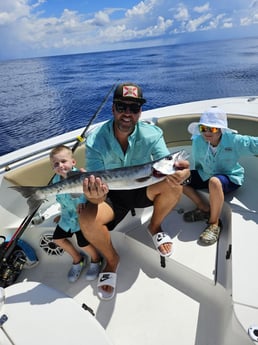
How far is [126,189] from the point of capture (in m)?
1.88

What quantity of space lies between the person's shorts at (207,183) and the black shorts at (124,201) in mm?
534

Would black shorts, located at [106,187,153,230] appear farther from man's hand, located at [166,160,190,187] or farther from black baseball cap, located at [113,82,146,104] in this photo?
black baseball cap, located at [113,82,146,104]

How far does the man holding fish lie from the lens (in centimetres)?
183

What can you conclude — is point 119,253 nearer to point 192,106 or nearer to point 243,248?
point 243,248

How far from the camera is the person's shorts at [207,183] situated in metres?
2.18

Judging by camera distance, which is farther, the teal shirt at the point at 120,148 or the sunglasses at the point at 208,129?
the sunglasses at the point at 208,129

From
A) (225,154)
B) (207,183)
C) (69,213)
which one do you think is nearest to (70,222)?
(69,213)

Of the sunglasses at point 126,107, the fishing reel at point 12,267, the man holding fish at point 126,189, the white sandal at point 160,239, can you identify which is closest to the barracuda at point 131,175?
the man holding fish at point 126,189

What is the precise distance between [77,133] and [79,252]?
4.86 feet

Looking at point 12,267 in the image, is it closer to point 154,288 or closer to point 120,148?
point 154,288

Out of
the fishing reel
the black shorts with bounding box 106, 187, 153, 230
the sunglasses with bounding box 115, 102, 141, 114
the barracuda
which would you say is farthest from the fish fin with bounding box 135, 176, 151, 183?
the fishing reel

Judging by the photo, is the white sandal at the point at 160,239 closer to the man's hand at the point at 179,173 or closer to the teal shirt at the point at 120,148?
the man's hand at the point at 179,173

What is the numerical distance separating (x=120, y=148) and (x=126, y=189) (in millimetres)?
299

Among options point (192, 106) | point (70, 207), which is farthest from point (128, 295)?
point (192, 106)
